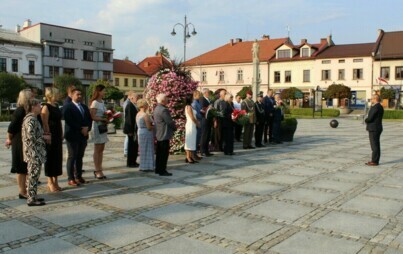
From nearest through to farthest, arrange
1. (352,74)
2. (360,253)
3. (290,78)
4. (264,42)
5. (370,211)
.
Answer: (360,253) → (370,211) → (352,74) → (290,78) → (264,42)

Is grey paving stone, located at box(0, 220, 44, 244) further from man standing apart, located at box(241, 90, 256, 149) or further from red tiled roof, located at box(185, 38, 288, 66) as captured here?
red tiled roof, located at box(185, 38, 288, 66)

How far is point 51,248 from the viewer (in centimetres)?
450

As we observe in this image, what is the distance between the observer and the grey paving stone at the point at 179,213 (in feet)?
18.4

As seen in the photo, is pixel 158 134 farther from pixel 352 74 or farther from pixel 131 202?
pixel 352 74

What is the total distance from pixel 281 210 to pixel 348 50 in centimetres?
5549

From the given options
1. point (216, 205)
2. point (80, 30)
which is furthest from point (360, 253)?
point (80, 30)

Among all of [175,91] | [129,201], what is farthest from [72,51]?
[129,201]

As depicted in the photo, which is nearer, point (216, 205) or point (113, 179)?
point (216, 205)

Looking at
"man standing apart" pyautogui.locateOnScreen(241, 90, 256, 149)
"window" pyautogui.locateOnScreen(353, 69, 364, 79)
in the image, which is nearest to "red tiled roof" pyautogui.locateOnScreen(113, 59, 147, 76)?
"window" pyautogui.locateOnScreen(353, 69, 364, 79)

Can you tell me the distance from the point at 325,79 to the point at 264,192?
174 feet

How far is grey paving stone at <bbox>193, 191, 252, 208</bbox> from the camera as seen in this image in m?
6.45

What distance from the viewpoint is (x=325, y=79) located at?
57.1 m

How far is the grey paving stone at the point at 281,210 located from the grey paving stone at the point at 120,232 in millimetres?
1662

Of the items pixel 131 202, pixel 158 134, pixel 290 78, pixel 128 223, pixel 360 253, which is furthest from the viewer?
pixel 290 78
